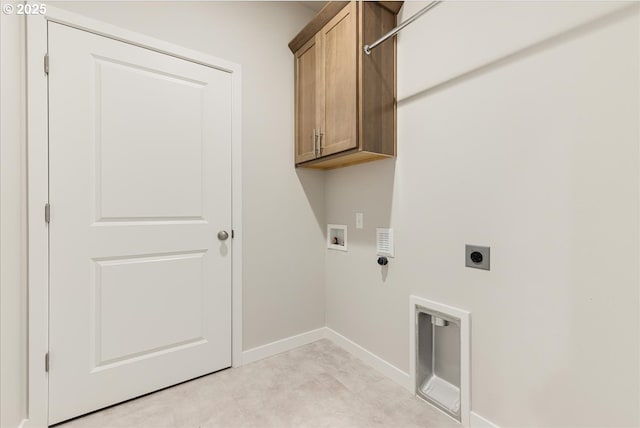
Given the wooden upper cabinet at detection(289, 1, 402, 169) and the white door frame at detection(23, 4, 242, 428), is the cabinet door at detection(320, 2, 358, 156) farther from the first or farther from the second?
the white door frame at detection(23, 4, 242, 428)

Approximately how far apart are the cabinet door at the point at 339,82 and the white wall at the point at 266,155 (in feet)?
1.48

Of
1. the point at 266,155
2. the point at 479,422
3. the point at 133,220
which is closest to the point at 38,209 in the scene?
the point at 133,220

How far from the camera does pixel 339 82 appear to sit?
1.78 metres

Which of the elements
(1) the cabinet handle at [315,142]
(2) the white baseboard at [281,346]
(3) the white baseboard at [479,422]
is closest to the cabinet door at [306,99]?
(1) the cabinet handle at [315,142]

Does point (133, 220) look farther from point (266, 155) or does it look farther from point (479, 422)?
point (479, 422)

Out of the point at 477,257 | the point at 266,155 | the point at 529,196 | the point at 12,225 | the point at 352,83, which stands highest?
the point at 352,83

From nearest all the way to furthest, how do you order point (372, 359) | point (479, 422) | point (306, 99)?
point (479, 422)
point (372, 359)
point (306, 99)

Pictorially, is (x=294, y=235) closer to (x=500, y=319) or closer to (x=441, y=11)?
(x=500, y=319)

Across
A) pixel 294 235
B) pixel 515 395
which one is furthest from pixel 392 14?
pixel 515 395

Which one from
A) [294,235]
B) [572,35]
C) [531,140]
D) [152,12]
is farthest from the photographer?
[294,235]

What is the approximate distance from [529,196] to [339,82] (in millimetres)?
1240

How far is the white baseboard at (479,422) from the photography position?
4.47 ft

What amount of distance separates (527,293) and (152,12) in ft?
8.45

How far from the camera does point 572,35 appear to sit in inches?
43.0
